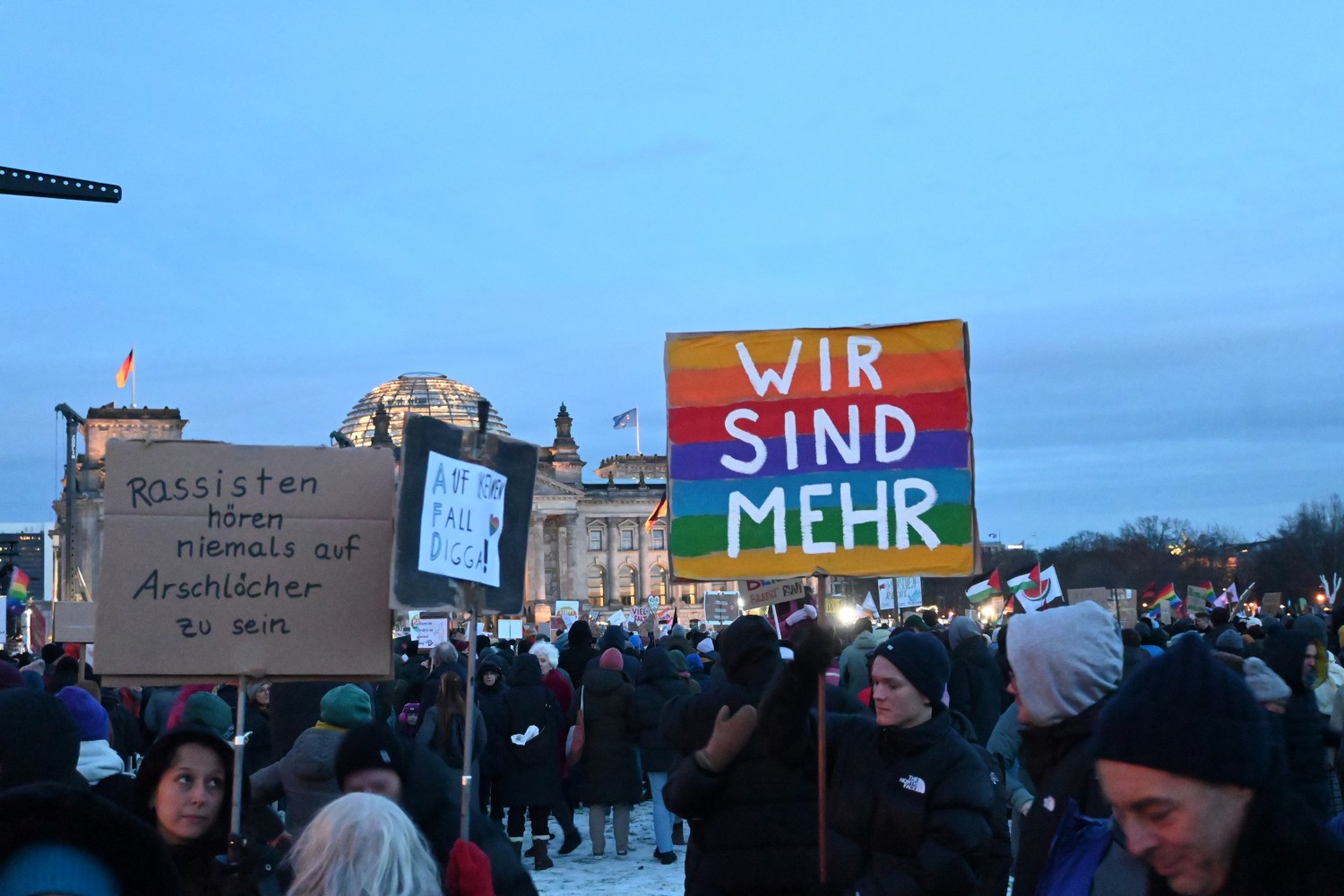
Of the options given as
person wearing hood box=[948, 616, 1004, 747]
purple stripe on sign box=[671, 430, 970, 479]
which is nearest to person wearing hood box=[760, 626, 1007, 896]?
purple stripe on sign box=[671, 430, 970, 479]

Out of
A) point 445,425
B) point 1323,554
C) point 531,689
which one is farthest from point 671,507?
point 1323,554

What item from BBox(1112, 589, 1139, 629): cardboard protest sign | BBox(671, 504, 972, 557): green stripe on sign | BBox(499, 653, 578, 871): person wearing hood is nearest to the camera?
BBox(671, 504, 972, 557): green stripe on sign

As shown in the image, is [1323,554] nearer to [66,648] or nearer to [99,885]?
[66,648]

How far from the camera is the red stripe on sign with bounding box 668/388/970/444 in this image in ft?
18.7

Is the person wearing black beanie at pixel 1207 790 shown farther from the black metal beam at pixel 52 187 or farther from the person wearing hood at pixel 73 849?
the black metal beam at pixel 52 187

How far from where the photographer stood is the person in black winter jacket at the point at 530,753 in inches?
494

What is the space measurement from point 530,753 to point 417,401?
121m

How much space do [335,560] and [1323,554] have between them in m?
89.6

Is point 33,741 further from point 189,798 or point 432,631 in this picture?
point 432,631

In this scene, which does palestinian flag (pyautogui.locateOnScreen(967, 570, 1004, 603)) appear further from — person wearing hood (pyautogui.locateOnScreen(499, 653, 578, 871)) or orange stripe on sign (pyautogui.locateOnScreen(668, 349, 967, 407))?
orange stripe on sign (pyautogui.locateOnScreen(668, 349, 967, 407))

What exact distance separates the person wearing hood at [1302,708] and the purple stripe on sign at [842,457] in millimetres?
1653

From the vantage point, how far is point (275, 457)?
17.3 feet

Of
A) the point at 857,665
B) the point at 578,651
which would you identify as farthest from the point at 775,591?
the point at 578,651

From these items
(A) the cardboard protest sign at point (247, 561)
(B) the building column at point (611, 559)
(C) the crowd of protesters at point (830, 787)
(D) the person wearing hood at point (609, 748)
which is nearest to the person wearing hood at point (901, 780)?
(C) the crowd of protesters at point (830, 787)
